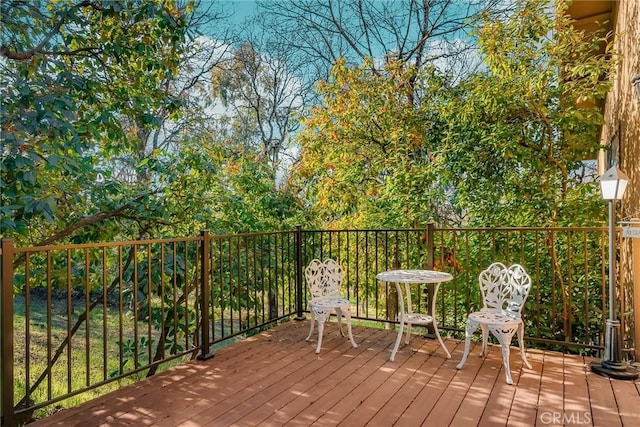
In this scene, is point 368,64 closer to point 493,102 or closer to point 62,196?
point 493,102

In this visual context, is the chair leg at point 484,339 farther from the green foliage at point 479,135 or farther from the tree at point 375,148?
the tree at point 375,148

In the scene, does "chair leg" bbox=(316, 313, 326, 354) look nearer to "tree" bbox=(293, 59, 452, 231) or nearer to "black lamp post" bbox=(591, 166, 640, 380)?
"black lamp post" bbox=(591, 166, 640, 380)

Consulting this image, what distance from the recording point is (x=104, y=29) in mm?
3664

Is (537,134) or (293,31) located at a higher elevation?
(293,31)

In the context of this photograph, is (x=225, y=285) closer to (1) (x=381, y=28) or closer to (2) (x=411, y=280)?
(2) (x=411, y=280)

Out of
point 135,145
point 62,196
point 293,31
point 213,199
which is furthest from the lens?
point 293,31

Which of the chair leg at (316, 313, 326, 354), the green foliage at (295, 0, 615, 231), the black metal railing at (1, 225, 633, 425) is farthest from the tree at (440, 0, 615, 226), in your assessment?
the chair leg at (316, 313, 326, 354)

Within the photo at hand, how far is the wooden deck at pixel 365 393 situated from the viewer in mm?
2297

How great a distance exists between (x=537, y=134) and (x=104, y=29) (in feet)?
15.4

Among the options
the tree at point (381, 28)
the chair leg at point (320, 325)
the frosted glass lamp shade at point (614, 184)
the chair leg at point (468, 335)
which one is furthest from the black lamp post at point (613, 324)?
the tree at point (381, 28)

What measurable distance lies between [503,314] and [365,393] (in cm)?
130

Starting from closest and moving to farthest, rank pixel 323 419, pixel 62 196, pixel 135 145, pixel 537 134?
pixel 323 419, pixel 62 196, pixel 135 145, pixel 537 134

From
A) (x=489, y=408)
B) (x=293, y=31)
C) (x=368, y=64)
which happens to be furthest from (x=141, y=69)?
(x=293, y=31)

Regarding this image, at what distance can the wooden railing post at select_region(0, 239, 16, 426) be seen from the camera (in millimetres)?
2082
